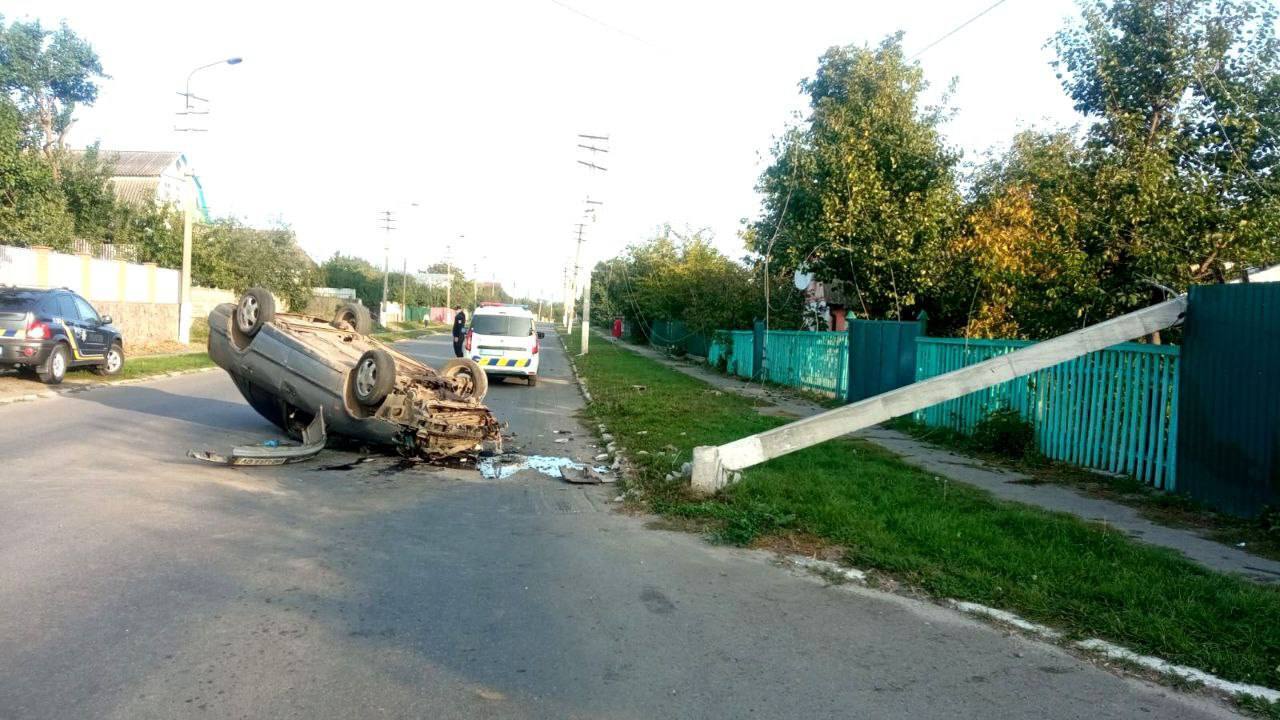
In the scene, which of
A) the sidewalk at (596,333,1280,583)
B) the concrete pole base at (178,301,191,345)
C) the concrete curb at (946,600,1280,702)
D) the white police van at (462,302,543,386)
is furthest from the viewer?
the concrete pole base at (178,301,191,345)

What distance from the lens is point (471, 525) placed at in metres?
7.39

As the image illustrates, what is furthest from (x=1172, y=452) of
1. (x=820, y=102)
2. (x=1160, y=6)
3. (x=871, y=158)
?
(x=820, y=102)

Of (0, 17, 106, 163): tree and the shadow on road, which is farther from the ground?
(0, 17, 106, 163): tree

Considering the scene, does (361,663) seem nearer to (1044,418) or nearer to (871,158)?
(1044,418)

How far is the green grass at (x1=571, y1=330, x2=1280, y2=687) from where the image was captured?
16.5 ft

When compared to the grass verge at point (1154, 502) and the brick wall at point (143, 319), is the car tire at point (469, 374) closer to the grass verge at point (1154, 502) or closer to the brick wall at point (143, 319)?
the grass verge at point (1154, 502)

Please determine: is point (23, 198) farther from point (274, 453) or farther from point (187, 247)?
point (274, 453)

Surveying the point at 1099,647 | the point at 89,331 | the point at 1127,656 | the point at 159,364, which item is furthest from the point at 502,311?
the point at 1127,656

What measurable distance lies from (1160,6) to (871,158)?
23.2ft

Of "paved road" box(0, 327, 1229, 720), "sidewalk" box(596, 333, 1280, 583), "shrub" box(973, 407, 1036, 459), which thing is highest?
"shrub" box(973, 407, 1036, 459)

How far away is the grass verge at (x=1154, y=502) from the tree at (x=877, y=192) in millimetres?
7730

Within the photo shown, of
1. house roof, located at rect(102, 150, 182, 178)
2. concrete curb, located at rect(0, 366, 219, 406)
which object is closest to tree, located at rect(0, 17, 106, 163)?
house roof, located at rect(102, 150, 182, 178)

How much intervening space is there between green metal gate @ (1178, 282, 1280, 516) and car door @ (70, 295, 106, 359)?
719 inches

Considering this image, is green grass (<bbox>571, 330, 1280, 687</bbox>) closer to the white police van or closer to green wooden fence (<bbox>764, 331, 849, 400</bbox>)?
green wooden fence (<bbox>764, 331, 849, 400</bbox>)
